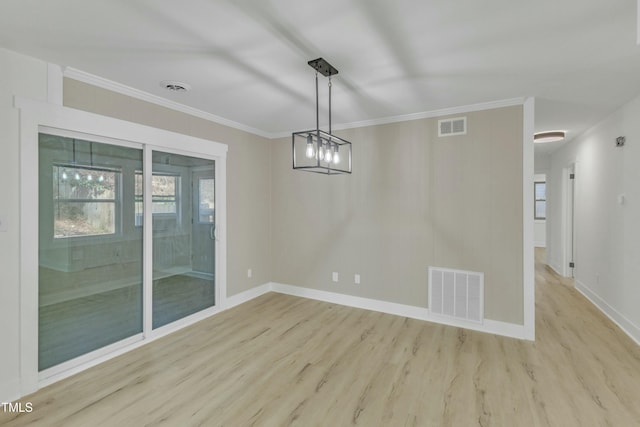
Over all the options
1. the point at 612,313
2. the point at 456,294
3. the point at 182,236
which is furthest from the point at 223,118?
the point at 612,313

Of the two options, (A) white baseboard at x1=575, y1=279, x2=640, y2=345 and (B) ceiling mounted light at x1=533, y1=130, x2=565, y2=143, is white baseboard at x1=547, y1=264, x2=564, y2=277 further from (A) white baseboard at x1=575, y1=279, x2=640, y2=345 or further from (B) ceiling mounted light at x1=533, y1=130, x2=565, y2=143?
(B) ceiling mounted light at x1=533, y1=130, x2=565, y2=143

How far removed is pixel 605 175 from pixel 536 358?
285 centimetres

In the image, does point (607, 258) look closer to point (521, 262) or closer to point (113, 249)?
point (521, 262)

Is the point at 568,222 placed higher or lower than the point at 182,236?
higher

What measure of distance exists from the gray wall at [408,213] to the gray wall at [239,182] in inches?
9.3

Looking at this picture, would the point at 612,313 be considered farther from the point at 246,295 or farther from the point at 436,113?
the point at 246,295

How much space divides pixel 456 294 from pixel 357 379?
1.84 metres

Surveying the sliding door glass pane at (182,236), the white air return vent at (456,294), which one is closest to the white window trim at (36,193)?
the sliding door glass pane at (182,236)

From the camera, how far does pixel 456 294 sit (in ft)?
12.3

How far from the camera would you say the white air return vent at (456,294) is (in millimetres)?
3635

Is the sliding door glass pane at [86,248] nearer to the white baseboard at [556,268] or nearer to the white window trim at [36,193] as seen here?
the white window trim at [36,193]

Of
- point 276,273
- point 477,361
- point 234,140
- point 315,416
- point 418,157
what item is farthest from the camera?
point 276,273

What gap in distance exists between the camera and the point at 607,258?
4.01 metres

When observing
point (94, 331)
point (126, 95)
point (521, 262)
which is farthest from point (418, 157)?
point (94, 331)
